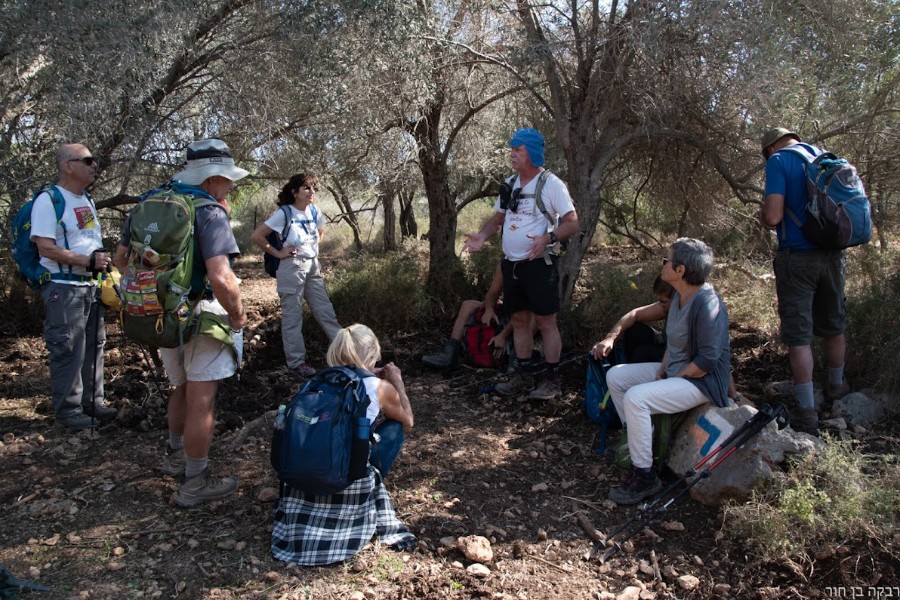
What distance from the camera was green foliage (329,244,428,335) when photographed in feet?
21.4

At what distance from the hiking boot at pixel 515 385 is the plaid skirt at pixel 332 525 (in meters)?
1.96

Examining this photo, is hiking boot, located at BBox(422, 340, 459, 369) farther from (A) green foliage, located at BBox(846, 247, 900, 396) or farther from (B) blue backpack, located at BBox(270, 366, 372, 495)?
(A) green foliage, located at BBox(846, 247, 900, 396)

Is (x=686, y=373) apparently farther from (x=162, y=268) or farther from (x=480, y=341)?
(x=162, y=268)

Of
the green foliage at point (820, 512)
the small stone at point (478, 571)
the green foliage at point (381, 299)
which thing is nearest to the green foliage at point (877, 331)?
the green foliage at point (820, 512)

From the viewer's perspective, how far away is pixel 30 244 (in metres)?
4.46

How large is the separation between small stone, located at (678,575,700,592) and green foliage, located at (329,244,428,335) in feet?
12.9

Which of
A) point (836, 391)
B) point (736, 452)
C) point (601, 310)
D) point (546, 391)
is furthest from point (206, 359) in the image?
point (836, 391)

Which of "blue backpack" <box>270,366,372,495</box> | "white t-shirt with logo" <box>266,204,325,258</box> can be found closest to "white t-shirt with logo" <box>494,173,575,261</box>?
"white t-shirt with logo" <box>266,204,325,258</box>

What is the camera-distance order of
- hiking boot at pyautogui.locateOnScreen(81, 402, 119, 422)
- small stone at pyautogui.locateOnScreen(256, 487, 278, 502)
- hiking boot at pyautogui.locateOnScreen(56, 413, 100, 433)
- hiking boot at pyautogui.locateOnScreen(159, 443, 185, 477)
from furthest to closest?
hiking boot at pyautogui.locateOnScreen(81, 402, 119, 422)
hiking boot at pyautogui.locateOnScreen(56, 413, 100, 433)
hiking boot at pyautogui.locateOnScreen(159, 443, 185, 477)
small stone at pyautogui.locateOnScreen(256, 487, 278, 502)

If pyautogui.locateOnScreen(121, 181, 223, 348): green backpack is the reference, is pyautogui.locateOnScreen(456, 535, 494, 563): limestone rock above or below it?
below

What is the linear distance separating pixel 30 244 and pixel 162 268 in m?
1.88

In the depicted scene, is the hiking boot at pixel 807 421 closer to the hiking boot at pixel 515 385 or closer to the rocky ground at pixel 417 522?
the rocky ground at pixel 417 522

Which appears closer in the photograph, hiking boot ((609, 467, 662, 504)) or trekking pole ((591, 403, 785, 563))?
trekking pole ((591, 403, 785, 563))

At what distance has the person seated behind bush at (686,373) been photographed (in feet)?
11.9
